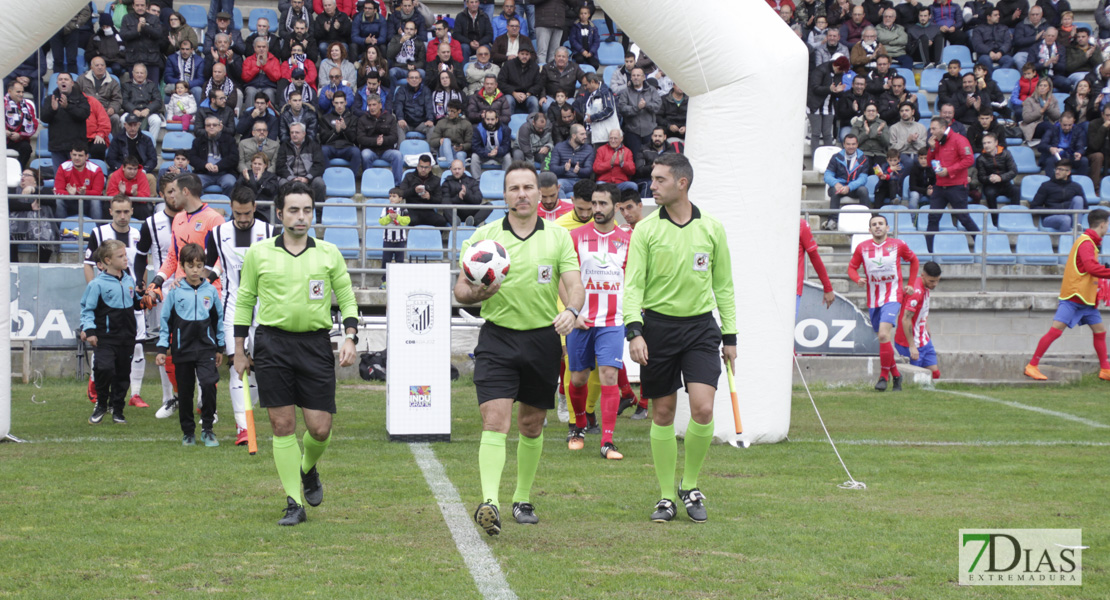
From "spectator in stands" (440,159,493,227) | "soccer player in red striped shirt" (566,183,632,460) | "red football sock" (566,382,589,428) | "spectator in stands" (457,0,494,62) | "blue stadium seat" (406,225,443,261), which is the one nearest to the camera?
"soccer player in red striped shirt" (566,183,632,460)

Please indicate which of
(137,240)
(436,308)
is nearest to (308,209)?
(436,308)

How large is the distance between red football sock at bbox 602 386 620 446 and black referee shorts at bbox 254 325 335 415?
125 inches

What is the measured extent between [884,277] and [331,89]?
10.0 meters

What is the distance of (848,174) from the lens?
19.3 metres

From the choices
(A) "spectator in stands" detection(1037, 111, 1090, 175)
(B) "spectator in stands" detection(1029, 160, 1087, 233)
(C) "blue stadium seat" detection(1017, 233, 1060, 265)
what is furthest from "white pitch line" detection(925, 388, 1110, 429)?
(A) "spectator in stands" detection(1037, 111, 1090, 175)

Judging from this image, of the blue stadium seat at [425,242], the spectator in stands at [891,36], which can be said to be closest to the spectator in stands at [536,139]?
the blue stadium seat at [425,242]

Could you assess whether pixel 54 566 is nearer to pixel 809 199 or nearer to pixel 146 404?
pixel 146 404

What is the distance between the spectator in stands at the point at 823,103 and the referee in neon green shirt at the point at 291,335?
51.0 feet

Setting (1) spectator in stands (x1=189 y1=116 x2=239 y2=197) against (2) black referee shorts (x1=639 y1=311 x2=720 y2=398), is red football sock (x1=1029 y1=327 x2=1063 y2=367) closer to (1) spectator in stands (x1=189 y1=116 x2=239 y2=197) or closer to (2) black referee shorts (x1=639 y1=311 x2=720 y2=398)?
(2) black referee shorts (x1=639 y1=311 x2=720 y2=398)

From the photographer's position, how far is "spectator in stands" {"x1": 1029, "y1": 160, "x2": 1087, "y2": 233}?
19062mm

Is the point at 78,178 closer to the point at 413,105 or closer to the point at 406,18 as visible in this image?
the point at 413,105

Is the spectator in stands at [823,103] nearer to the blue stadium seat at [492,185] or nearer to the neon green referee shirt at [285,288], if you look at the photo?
the blue stadium seat at [492,185]

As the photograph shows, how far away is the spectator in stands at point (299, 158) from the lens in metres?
18.3

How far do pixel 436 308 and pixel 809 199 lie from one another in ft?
38.7
